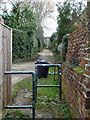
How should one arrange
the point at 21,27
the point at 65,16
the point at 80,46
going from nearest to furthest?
1. the point at 80,46
2. the point at 21,27
3. the point at 65,16

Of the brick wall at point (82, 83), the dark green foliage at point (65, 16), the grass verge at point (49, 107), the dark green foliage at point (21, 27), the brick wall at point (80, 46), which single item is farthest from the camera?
the dark green foliage at point (65, 16)

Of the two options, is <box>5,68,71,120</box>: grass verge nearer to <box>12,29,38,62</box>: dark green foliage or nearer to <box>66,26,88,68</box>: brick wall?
<box>66,26,88,68</box>: brick wall

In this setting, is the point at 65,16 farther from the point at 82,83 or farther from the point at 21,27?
the point at 82,83

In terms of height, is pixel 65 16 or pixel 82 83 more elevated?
pixel 65 16

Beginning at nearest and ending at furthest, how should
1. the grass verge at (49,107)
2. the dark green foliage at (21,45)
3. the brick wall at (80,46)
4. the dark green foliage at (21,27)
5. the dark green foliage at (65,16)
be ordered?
the brick wall at (80,46)
the grass verge at (49,107)
the dark green foliage at (21,27)
the dark green foliage at (21,45)
the dark green foliage at (65,16)

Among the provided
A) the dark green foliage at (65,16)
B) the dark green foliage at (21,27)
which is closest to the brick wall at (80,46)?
the dark green foliage at (21,27)

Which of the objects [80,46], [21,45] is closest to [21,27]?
[21,45]

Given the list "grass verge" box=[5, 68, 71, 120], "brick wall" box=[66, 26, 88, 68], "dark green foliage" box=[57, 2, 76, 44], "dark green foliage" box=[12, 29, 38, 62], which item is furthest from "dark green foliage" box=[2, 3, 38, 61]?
"brick wall" box=[66, 26, 88, 68]

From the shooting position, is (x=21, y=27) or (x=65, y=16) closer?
(x=21, y=27)

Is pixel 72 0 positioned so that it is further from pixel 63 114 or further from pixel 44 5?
pixel 63 114

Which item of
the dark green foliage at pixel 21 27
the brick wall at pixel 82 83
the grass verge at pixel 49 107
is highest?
the dark green foliage at pixel 21 27

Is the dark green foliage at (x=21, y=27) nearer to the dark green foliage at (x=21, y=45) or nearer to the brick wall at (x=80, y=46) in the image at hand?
the dark green foliage at (x=21, y=45)

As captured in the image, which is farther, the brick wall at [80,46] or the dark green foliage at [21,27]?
the dark green foliage at [21,27]

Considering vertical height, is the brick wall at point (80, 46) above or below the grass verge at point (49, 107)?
above
